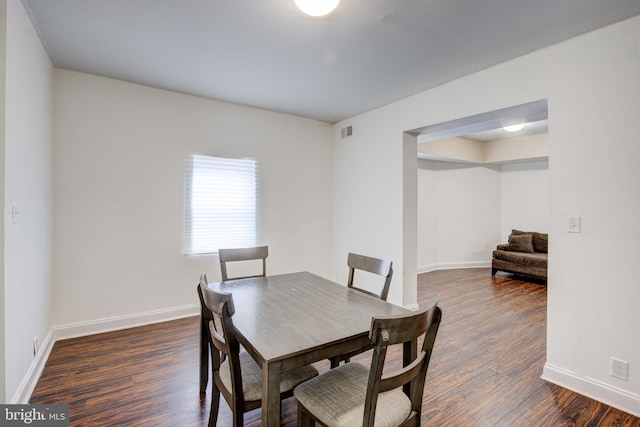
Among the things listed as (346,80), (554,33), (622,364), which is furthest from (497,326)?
(346,80)

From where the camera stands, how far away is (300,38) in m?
2.33

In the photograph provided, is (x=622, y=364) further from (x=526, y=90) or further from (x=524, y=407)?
(x=526, y=90)

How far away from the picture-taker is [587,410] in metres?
1.98

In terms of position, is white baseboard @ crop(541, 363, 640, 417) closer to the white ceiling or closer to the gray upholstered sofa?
the white ceiling

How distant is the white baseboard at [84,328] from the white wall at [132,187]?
0.04 m

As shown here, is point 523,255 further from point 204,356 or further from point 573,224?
point 204,356

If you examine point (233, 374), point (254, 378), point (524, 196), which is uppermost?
point (524, 196)

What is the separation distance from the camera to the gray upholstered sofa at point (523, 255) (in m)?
5.17

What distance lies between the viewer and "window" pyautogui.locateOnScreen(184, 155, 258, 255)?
11.9 feet

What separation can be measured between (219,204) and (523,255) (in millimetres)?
5234

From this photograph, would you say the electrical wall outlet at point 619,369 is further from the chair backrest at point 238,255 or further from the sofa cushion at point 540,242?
the sofa cushion at point 540,242

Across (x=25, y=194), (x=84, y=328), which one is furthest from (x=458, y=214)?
(x=25, y=194)

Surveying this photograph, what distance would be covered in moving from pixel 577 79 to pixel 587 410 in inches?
90.9

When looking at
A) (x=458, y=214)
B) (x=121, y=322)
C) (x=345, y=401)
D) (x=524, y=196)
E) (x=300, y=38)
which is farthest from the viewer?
(x=458, y=214)
